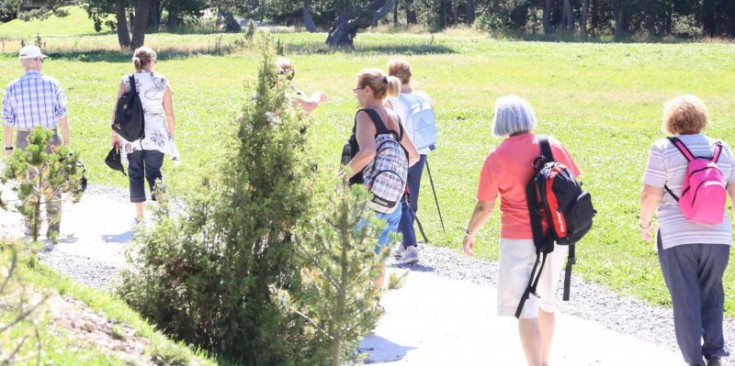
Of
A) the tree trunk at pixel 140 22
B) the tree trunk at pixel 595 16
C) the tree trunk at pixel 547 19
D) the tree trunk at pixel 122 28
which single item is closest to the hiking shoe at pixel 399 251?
the tree trunk at pixel 140 22

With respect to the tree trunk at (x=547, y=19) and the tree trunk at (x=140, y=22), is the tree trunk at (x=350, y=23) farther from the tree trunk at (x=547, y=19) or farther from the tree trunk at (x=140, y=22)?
the tree trunk at (x=547, y=19)

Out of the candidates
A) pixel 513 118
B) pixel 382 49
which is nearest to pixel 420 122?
pixel 513 118

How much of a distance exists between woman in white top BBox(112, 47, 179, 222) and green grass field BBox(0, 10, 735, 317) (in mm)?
491

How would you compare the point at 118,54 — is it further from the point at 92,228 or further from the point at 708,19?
the point at 708,19

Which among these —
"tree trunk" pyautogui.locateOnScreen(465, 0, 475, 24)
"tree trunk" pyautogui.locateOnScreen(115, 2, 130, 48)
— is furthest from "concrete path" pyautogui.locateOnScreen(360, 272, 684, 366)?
"tree trunk" pyautogui.locateOnScreen(465, 0, 475, 24)

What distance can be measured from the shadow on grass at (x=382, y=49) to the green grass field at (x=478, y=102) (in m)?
0.11

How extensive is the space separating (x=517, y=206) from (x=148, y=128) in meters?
5.24

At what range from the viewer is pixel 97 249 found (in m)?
9.98

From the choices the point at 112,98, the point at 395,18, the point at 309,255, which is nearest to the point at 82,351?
the point at 309,255

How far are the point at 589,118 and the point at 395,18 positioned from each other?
62.0m

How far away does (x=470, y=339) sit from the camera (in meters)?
7.60

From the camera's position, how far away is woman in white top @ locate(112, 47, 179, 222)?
33.4 feet

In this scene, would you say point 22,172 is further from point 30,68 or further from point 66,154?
point 30,68

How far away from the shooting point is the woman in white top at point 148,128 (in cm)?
1020
